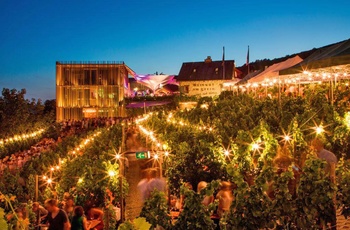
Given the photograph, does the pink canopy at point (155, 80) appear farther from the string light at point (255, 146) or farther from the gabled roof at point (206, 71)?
the string light at point (255, 146)

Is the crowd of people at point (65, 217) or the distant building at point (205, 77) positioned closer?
the crowd of people at point (65, 217)

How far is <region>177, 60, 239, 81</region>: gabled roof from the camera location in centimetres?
4662

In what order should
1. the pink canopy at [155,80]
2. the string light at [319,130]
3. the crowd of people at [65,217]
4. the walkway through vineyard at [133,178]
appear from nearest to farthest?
the crowd of people at [65,217] → the string light at [319,130] → the walkway through vineyard at [133,178] → the pink canopy at [155,80]

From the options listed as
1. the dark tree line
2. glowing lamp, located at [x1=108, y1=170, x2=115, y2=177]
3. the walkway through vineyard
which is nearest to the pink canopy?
the dark tree line

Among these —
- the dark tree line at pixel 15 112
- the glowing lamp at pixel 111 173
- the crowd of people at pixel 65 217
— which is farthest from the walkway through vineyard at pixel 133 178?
the dark tree line at pixel 15 112

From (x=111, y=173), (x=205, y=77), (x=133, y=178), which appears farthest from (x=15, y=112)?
(x=111, y=173)

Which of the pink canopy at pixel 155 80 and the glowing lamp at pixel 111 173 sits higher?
the pink canopy at pixel 155 80

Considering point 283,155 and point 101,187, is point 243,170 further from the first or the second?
point 101,187

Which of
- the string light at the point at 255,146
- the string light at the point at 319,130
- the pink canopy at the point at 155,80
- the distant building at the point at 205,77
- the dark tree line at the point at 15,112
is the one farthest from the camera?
the pink canopy at the point at 155,80

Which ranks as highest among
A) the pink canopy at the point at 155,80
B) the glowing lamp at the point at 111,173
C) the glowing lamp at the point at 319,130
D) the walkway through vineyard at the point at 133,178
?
the pink canopy at the point at 155,80

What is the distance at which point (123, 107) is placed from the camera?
46906 millimetres

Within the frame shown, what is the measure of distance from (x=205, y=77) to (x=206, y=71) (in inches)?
40.7

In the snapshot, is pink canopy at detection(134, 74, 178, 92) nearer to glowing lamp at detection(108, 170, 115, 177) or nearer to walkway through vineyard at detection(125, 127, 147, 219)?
walkway through vineyard at detection(125, 127, 147, 219)

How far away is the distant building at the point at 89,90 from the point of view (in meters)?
47.4
